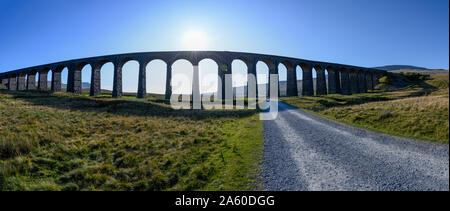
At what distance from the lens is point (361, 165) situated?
4309 millimetres

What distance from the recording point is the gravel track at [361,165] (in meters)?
2.77

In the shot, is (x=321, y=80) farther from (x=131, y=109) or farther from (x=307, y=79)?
(x=131, y=109)

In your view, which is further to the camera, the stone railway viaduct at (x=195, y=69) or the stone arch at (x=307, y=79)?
the stone arch at (x=307, y=79)

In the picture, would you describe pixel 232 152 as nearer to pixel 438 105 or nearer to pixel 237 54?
pixel 438 105

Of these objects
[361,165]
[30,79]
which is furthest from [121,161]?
[30,79]

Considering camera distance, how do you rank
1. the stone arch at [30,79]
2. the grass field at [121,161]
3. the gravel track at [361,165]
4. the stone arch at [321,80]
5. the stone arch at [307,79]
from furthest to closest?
the stone arch at [30,79] < the stone arch at [321,80] < the stone arch at [307,79] < the grass field at [121,161] < the gravel track at [361,165]

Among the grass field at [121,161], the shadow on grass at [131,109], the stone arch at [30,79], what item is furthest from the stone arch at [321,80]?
the stone arch at [30,79]

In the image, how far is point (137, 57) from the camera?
3828cm

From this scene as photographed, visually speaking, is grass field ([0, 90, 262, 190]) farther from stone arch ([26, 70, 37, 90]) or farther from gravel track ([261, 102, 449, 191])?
stone arch ([26, 70, 37, 90])

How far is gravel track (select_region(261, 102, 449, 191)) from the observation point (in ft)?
9.09

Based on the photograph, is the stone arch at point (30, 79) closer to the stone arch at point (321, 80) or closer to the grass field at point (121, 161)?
the grass field at point (121, 161)

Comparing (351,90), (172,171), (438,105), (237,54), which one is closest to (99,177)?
(172,171)
